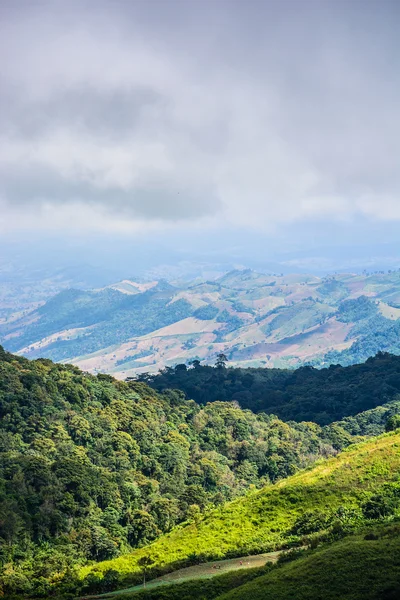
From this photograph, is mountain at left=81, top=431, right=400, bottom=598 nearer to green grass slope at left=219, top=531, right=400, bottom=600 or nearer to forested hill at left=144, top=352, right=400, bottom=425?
green grass slope at left=219, top=531, right=400, bottom=600

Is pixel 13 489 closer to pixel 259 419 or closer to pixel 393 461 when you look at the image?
pixel 393 461

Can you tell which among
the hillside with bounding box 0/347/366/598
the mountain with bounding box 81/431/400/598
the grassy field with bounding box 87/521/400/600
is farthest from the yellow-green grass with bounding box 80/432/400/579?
the grassy field with bounding box 87/521/400/600

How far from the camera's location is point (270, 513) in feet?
156

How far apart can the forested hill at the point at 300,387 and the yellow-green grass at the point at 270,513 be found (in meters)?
67.7

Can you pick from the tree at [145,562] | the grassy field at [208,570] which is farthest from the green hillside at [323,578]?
the tree at [145,562]

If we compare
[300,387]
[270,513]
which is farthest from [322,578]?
[300,387]

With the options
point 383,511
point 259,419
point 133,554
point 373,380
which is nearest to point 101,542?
point 133,554

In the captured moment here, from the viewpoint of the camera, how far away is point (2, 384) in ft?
247

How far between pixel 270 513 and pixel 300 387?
328 ft

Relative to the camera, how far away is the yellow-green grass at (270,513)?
41156mm

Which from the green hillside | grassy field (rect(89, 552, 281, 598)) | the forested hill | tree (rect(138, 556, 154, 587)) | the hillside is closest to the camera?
the green hillside

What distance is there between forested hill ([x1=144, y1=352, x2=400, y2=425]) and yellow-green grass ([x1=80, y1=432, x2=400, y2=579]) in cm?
6774

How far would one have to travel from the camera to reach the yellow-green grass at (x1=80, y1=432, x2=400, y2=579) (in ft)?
135

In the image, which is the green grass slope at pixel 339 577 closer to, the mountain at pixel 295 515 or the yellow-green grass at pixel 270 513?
the mountain at pixel 295 515
